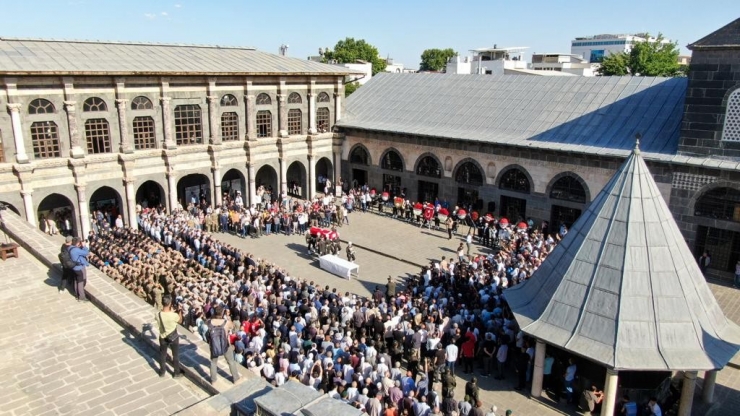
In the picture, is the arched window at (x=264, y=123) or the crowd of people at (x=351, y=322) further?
the arched window at (x=264, y=123)

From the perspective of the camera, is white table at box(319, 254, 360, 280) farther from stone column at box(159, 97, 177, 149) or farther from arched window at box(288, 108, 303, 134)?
arched window at box(288, 108, 303, 134)

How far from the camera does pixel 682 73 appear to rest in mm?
72125

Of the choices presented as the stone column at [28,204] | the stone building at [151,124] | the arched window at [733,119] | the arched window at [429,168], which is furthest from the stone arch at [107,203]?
the arched window at [733,119]

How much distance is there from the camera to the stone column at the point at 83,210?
30906 mm

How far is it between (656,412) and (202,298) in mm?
14626

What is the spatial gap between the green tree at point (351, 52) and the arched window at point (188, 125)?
60965mm

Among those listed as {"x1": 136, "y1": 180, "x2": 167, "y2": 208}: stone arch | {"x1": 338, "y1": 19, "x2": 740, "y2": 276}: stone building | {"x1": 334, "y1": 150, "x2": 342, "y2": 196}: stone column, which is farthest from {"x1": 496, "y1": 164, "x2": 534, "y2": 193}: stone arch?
{"x1": 136, "y1": 180, "x2": 167, "y2": 208}: stone arch

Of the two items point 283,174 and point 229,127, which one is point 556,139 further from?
point 229,127

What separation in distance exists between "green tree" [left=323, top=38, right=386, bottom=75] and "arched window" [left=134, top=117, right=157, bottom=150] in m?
63.4

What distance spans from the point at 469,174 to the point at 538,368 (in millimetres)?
21126

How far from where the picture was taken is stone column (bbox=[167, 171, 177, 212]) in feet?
113

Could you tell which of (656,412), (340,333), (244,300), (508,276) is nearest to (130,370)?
(340,333)

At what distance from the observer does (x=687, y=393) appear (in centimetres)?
1493

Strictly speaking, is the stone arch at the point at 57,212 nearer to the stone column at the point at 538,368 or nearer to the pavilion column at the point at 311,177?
the pavilion column at the point at 311,177
